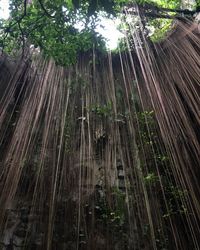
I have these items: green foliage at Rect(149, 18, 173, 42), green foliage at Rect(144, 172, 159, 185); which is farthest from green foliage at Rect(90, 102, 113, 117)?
green foliage at Rect(149, 18, 173, 42)

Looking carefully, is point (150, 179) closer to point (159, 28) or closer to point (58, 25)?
point (58, 25)

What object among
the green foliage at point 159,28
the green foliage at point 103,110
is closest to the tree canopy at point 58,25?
the green foliage at point 103,110

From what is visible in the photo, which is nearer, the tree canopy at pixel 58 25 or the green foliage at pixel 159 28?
the tree canopy at pixel 58 25

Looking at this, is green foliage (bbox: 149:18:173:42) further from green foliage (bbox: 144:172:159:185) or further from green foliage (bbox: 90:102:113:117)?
green foliage (bbox: 144:172:159:185)

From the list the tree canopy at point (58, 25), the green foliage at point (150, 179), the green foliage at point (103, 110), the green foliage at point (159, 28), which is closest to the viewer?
the tree canopy at point (58, 25)

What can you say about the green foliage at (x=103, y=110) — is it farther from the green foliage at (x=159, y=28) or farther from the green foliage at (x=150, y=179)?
the green foliage at (x=159, y=28)

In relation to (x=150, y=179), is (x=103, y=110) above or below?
above

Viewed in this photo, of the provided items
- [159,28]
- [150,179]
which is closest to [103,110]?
[150,179]

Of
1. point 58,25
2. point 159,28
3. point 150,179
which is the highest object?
point 159,28

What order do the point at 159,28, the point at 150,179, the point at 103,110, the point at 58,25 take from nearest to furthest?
the point at 58,25 < the point at 150,179 < the point at 103,110 < the point at 159,28

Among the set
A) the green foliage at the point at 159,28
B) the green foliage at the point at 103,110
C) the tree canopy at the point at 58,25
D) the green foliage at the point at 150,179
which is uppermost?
the green foliage at the point at 159,28

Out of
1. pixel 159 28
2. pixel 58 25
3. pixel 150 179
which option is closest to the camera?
pixel 58 25

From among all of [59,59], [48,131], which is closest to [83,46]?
[59,59]

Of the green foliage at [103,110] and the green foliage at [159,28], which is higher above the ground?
the green foliage at [159,28]
